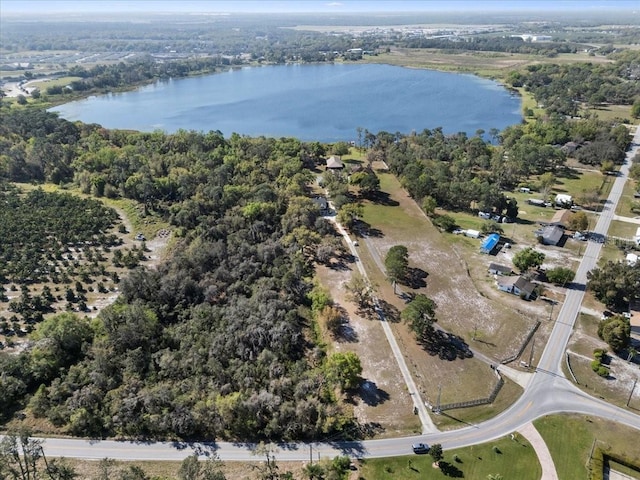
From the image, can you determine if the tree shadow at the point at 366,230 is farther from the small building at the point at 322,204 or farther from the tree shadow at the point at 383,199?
the tree shadow at the point at 383,199

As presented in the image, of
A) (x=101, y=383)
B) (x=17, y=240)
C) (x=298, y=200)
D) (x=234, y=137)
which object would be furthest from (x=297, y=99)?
(x=101, y=383)

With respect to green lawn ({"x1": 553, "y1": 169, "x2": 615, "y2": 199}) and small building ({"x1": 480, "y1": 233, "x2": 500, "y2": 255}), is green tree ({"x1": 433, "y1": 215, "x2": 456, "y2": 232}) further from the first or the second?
green lawn ({"x1": 553, "y1": 169, "x2": 615, "y2": 199})

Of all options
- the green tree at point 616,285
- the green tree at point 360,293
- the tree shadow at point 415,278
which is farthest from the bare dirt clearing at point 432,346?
the green tree at point 616,285

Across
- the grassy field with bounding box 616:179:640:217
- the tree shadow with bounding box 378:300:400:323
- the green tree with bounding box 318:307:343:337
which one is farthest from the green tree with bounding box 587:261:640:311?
the green tree with bounding box 318:307:343:337

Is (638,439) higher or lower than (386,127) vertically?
lower

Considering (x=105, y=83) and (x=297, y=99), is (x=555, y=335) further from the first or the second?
(x=105, y=83)
